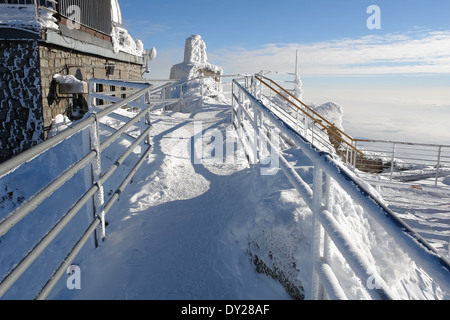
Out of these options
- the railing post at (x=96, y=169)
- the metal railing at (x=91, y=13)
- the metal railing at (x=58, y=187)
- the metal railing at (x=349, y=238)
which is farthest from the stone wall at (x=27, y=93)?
the metal railing at (x=349, y=238)

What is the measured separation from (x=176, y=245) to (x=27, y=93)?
26.2 ft

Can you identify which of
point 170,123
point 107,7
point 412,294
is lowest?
point 412,294

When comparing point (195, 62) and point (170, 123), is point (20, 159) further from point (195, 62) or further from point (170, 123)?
point (195, 62)

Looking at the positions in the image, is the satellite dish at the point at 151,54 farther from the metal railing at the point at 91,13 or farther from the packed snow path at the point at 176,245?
the packed snow path at the point at 176,245

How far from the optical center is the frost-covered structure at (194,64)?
97.5 ft

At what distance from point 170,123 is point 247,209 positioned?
240 inches

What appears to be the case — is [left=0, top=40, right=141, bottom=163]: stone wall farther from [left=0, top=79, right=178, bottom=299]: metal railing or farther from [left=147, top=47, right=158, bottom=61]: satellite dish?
[left=147, top=47, right=158, bottom=61]: satellite dish

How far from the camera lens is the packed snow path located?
9.57ft

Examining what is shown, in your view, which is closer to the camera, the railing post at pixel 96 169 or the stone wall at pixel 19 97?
the railing post at pixel 96 169

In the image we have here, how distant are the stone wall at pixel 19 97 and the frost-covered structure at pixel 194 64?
19.8 m

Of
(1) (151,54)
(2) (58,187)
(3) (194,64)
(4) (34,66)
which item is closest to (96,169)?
(2) (58,187)

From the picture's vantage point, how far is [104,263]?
10.8 feet

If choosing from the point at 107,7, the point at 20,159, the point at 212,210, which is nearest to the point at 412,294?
the point at 212,210

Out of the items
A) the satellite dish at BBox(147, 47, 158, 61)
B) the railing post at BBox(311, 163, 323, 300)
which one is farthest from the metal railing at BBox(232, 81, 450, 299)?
the satellite dish at BBox(147, 47, 158, 61)
